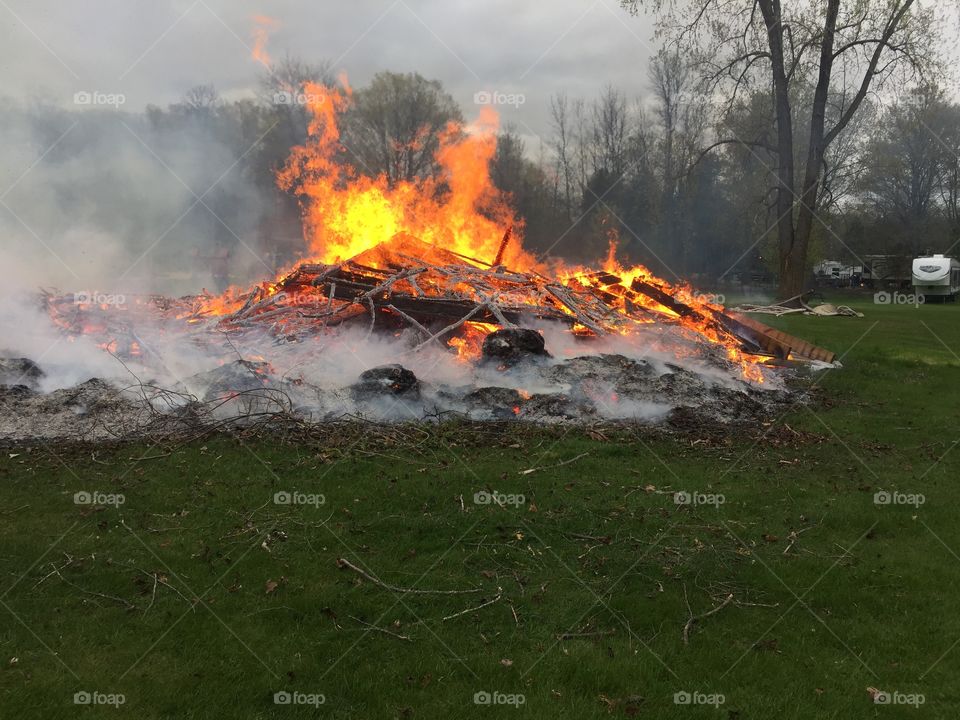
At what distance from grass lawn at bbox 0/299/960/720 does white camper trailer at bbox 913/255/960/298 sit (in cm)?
3806

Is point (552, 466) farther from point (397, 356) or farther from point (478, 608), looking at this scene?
point (397, 356)

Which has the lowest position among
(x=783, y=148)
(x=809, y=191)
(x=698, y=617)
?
(x=698, y=617)

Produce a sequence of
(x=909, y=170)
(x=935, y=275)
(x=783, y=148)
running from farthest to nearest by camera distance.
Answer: (x=909, y=170) < (x=935, y=275) < (x=783, y=148)

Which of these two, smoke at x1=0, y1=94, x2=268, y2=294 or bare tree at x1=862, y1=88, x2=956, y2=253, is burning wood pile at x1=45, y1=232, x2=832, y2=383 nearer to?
smoke at x1=0, y1=94, x2=268, y2=294

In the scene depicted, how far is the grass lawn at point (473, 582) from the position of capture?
3.69 m

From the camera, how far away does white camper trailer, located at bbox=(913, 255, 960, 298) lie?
1480 inches

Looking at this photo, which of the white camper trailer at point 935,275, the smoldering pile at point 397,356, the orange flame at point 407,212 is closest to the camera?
the smoldering pile at point 397,356

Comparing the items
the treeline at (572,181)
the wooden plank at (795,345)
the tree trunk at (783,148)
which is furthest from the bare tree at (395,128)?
A: the wooden plank at (795,345)

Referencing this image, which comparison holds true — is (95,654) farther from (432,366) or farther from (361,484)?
(432,366)

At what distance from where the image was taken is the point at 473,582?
15.8 ft

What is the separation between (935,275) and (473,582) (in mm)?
44453

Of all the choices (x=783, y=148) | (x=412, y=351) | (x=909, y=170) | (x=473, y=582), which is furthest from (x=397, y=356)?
(x=909, y=170)

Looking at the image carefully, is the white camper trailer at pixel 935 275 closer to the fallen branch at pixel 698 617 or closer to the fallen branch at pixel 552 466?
the fallen branch at pixel 552 466

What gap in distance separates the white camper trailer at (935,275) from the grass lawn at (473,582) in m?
38.1
